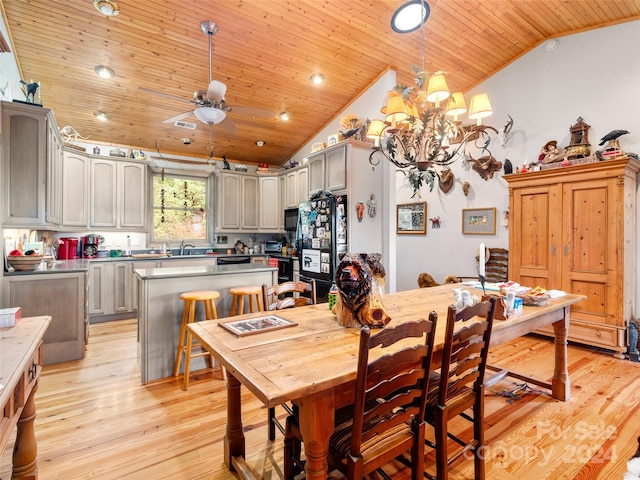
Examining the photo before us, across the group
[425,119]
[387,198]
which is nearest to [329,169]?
[387,198]

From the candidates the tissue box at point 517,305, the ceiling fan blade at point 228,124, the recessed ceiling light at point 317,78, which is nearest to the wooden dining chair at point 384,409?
the tissue box at point 517,305

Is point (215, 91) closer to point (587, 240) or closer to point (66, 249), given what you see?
point (66, 249)

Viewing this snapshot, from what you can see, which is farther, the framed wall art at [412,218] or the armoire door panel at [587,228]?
the framed wall art at [412,218]

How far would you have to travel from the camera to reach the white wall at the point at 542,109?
3.53 m

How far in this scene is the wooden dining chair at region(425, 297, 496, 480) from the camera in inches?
54.2

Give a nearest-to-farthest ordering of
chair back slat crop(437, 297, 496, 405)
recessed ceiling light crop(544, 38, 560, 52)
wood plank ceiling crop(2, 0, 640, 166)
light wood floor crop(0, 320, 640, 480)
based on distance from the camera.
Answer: chair back slat crop(437, 297, 496, 405) → light wood floor crop(0, 320, 640, 480) → wood plank ceiling crop(2, 0, 640, 166) → recessed ceiling light crop(544, 38, 560, 52)

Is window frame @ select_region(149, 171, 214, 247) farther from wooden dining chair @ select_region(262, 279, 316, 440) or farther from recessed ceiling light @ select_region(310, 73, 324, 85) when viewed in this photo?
wooden dining chair @ select_region(262, 279, 316, 440)

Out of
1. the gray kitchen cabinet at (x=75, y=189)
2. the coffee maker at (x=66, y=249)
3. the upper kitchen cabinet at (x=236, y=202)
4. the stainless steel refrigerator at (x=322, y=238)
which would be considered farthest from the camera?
the upper kitchen cabinet at (x=236, y=202)

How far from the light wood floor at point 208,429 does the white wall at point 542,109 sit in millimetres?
2086

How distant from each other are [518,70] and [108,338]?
6473mm

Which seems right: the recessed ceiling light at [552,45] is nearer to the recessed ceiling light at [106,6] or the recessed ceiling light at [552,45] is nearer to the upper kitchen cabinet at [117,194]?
the recessed ceiling light at [106,6]

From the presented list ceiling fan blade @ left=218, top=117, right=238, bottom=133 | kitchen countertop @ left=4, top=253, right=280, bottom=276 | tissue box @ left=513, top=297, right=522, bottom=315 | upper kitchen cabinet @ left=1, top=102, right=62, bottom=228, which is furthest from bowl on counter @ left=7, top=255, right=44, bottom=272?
tissue box @ left=513, top=297, right=522, bottom=315

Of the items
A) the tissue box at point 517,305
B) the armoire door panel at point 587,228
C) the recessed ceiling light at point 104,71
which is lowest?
the tissue box at point 517,305

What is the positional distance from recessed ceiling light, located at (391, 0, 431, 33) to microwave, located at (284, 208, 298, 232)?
10.4ft
